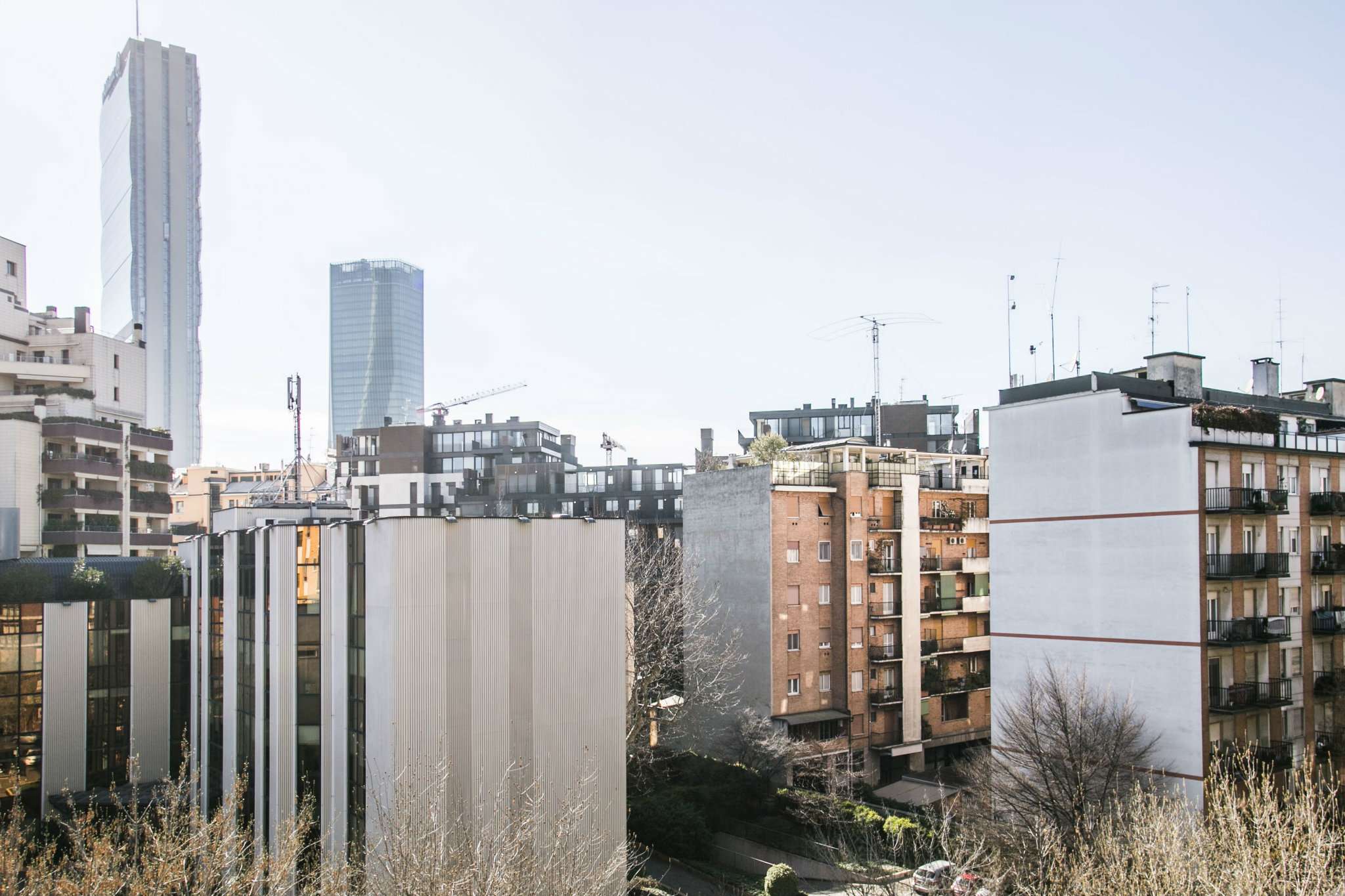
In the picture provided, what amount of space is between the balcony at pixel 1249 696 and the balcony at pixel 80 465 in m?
57.9

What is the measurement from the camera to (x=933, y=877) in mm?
29766

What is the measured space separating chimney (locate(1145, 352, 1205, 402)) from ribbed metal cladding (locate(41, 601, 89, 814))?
142ft

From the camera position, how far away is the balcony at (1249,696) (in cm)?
2914

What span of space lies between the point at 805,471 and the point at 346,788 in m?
27.9

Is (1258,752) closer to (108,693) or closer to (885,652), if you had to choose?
(885,652)

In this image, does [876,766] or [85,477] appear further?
[85,477]

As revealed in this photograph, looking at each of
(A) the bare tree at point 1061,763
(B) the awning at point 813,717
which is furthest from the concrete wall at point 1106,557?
(B) the awning at point 813,717

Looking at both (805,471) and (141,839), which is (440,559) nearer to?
(141,839)

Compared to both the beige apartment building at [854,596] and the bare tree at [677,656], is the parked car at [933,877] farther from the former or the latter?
the bare tree at [677,656]

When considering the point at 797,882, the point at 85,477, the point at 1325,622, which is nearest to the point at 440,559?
the point at 797,882

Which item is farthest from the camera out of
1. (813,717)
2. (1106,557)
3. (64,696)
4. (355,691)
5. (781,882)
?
(813,717)

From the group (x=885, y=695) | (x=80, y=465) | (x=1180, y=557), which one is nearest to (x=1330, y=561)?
(x=1180, y=557)

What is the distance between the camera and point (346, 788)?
26078 mm

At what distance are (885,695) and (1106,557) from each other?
18.9m
